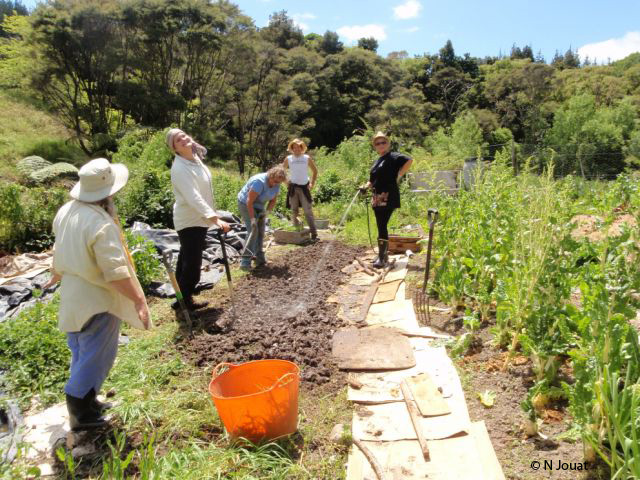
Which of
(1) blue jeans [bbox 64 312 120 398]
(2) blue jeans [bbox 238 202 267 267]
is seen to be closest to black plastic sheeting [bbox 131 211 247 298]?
(2) blue jeans [bbox 238 202 267 267]

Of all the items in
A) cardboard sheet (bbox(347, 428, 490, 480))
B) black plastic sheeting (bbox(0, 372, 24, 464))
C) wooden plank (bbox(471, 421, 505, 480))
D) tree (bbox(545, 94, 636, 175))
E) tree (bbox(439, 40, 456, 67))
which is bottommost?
black plastic sheeting (bbox(0, 372, 24, 464))

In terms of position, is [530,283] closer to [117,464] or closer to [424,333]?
[424,333]

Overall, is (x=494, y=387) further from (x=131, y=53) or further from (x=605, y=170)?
(x=131, y=53)

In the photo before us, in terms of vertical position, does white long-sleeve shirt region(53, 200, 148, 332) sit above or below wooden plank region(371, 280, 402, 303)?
above

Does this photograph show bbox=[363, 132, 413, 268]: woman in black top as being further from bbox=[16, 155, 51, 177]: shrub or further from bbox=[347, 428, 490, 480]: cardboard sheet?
bbox=[16, 155, 51, 177]: shrub

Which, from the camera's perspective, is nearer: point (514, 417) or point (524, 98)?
point (514, 417)

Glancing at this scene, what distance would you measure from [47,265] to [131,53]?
15.3 m

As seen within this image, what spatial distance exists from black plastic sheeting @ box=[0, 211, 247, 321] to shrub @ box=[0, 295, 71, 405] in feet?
1.78

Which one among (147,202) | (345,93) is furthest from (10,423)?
(345,93)

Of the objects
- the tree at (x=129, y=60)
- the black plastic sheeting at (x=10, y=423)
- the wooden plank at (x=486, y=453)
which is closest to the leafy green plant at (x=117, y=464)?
the black plastic sheeting at (x=10, y=423)

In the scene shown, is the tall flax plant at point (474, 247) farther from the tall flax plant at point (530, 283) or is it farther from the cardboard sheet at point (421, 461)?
the cardboard sheet at point (421, 461)

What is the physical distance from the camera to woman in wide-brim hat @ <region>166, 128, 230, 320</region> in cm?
392

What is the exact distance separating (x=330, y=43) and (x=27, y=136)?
102 ft

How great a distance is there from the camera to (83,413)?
2.59 meters
